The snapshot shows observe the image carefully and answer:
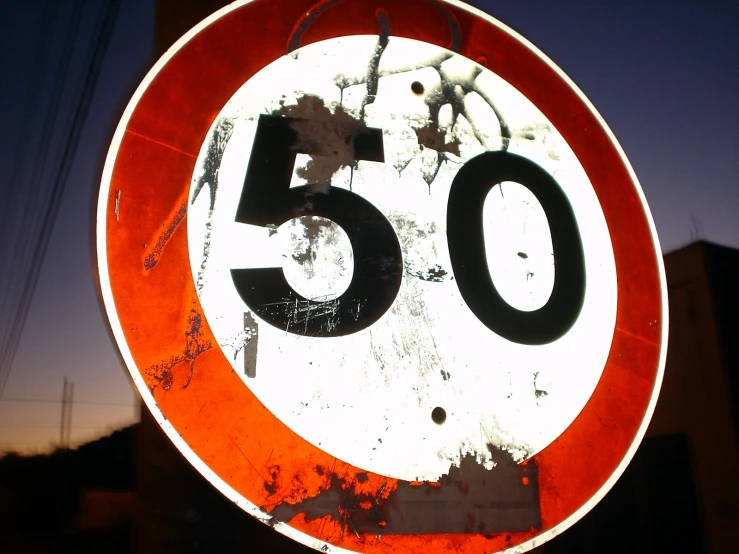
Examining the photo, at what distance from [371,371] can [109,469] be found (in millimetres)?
7606

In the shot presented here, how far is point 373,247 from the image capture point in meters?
0.85

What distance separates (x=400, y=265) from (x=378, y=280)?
0.04m

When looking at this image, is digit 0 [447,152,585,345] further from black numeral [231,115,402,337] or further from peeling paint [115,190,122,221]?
peeling paint [115,190,122,221]

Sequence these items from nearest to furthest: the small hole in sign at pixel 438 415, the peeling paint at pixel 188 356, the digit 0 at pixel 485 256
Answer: the peeling paint at pixel 188 356, the small hole in sign at pixel 438 415, the digit 0 at pixel 485 256

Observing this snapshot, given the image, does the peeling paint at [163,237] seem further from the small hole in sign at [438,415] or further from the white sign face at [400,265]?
the small hole in sign at [438,415]

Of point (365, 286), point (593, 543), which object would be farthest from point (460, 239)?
point (593, 543)

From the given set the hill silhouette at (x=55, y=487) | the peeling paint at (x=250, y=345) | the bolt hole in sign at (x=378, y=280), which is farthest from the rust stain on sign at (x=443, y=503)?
the hill silhouette at (x=55, y=487)

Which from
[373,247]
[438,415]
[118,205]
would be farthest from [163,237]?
[438,415]

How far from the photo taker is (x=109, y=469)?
734 cm

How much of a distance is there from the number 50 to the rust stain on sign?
7.7 inches

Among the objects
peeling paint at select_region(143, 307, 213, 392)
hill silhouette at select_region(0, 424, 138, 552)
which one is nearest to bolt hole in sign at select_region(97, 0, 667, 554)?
peeling paint at select_region(143, 307, 213, 392)

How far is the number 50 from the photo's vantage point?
0.79m

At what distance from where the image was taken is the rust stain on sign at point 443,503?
712mm

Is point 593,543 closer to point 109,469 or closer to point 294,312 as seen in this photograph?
point 294,312
